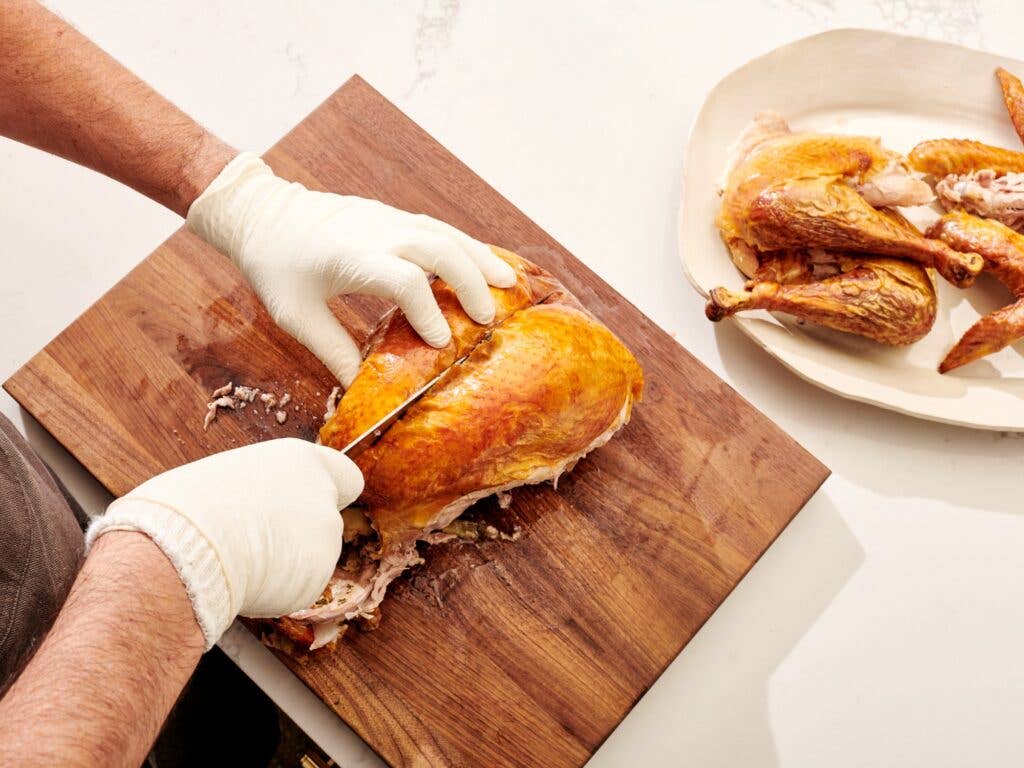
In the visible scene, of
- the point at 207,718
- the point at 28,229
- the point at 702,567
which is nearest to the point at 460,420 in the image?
the point at 702,567

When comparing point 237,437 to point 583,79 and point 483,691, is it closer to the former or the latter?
point 483,691

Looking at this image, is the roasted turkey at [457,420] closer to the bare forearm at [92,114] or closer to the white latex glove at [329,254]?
the white latex glove at [329,254]

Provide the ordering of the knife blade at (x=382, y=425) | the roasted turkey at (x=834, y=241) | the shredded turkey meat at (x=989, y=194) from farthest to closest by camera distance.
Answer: the shredded turkey meat at (x=989, y=194) < the roasted turkey at (x=834, y=241) < the knife blade at (x=382, y=425)

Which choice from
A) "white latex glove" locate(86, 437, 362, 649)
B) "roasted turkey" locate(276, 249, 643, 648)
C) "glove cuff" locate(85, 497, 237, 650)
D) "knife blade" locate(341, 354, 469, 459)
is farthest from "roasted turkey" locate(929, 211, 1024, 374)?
"glove cuff" locate(85, 497, 237, 650)

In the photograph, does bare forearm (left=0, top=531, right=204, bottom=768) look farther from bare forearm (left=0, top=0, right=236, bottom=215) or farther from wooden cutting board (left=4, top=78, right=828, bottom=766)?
bare forearm (left=0, top=0, right=236, bottom=215)

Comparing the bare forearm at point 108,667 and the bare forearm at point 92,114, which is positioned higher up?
the bare forearm at point 92,114

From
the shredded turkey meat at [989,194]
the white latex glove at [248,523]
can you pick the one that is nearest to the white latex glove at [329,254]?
the white latex glove at [248,523]
